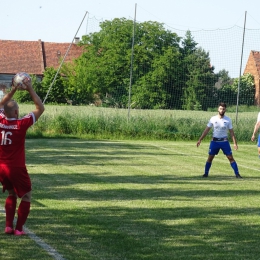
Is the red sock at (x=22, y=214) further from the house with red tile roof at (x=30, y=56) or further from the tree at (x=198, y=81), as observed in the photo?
the house with red tile roof at (x=30, y=56)

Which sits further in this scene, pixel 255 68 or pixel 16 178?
pixel 255 68

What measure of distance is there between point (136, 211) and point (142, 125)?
2055 cm

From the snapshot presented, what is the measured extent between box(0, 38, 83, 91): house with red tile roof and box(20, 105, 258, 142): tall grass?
5298 centimetres

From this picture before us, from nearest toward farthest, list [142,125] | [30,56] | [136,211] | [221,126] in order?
[136,211] → [221,126] → [142,125] → [30,56]

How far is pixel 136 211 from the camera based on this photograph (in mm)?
11250

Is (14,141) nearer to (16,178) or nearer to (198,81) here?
(16,178)

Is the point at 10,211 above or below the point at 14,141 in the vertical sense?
below

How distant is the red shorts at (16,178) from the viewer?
882 cm

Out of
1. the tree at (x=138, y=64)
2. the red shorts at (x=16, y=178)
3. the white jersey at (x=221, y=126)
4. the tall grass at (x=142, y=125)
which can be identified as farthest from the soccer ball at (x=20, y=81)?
the tree at (x=138, y=64)

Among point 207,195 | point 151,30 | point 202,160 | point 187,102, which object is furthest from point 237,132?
point 207,195

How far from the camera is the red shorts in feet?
28.9

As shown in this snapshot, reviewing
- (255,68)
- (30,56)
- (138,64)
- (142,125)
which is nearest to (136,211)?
(142,125)

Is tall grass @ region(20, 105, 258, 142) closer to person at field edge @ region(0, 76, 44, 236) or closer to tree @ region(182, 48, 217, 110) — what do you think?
tree @ region(182, 48, 217, 110)

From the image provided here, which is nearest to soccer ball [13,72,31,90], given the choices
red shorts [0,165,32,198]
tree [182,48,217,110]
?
red shorts [0,165,32,198]
